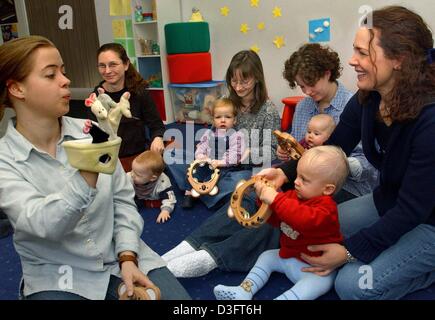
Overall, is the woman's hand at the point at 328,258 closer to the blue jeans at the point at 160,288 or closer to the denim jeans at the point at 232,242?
the denim jeans at the point at 232,242

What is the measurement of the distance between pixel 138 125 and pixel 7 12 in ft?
11.2

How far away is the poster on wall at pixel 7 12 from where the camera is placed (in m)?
4.50

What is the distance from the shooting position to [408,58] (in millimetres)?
1078

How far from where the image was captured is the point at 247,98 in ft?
6.73

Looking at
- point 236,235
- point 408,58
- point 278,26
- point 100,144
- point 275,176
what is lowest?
point 236,235

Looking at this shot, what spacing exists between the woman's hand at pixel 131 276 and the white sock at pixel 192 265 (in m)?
0.35

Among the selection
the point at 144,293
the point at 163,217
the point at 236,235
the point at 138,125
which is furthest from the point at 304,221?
the point at 138,125

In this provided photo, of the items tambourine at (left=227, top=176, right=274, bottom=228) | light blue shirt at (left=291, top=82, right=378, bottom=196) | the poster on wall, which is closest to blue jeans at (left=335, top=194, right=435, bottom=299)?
tambourine at (left=227, top=176, right=274, bottom=228)

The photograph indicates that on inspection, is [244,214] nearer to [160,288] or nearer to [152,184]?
[160,288]

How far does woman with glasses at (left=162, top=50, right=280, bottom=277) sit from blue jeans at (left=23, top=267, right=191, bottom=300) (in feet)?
0.93

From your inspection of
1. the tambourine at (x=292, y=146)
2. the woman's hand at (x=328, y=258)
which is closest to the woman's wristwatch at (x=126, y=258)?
the woman's hand at (x=328, y=258)
